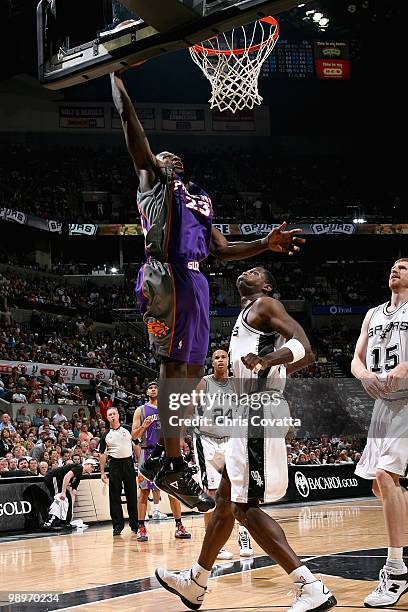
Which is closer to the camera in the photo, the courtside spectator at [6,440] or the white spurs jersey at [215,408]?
the white spurs jersey at [215,408]

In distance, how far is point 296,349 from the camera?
4863mm

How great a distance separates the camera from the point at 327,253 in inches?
1356

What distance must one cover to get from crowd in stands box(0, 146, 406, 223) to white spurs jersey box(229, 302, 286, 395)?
2444cm

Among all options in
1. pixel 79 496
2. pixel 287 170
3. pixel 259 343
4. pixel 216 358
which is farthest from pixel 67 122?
pixel 259 343

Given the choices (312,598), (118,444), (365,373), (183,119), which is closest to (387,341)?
(365,373)

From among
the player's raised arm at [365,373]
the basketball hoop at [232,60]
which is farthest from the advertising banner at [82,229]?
the player's raised arm at [365,373]

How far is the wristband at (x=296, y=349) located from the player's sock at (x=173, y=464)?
1225mm

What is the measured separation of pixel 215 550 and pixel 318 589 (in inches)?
32.3

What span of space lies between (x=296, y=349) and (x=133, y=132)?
1.77 m

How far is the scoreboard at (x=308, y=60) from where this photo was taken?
26.8m

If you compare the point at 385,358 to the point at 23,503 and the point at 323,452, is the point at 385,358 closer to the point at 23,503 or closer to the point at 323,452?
the point at 23,503

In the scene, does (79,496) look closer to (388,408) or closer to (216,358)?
(216,358)

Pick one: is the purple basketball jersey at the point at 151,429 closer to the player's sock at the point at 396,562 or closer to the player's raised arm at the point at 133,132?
the player's sock at the point at 396,562

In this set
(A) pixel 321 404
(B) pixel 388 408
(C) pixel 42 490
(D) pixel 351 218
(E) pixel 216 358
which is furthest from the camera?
(D) pixel 351 218
